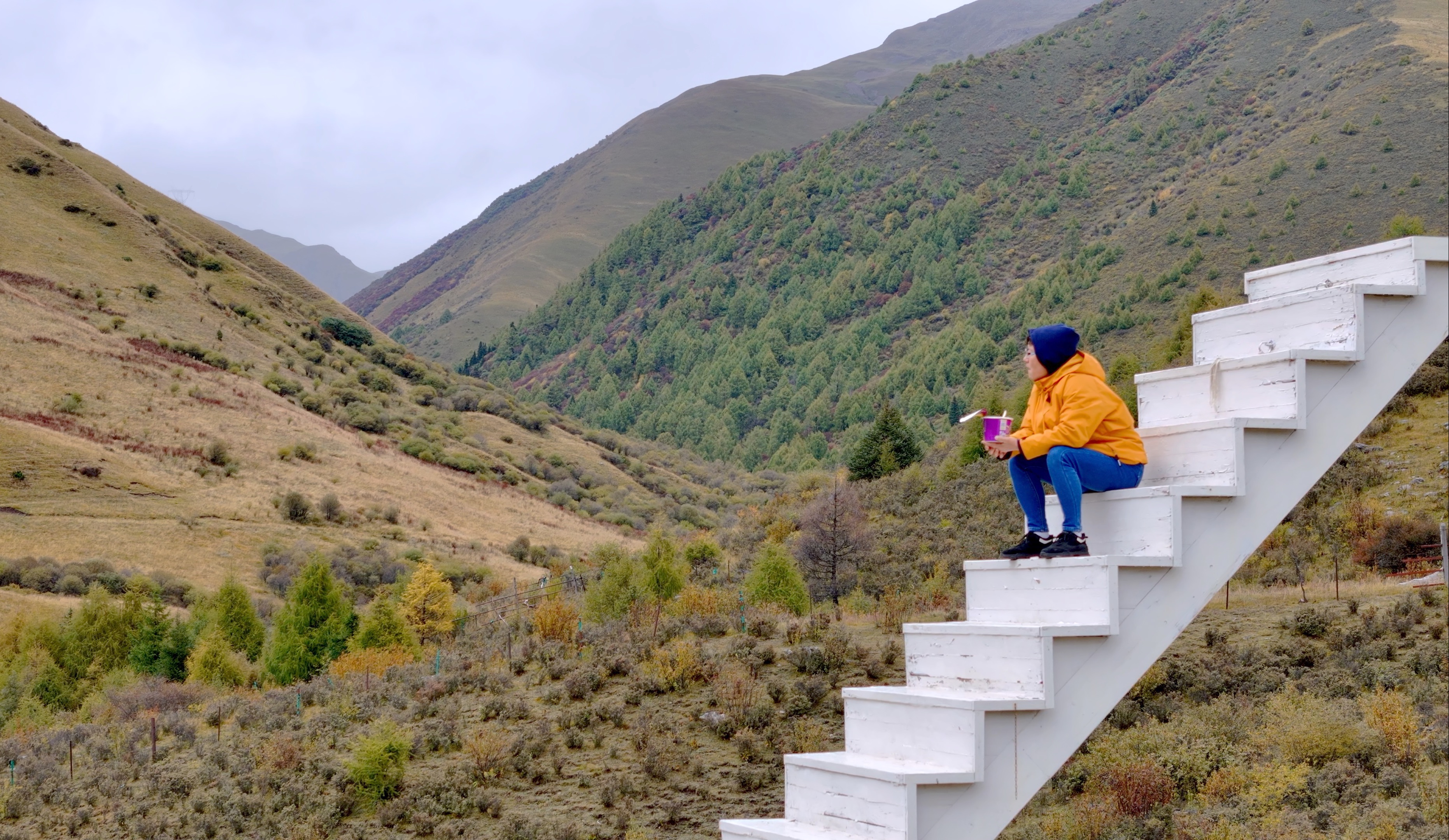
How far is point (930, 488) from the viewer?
27.2 meters

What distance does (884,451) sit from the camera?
3412 centimetres

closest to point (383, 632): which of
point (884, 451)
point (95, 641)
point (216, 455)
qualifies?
point (95, 641)

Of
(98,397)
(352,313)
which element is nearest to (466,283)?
(352,313)

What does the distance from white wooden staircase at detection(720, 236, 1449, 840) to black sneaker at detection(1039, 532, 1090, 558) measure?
2.8 inches

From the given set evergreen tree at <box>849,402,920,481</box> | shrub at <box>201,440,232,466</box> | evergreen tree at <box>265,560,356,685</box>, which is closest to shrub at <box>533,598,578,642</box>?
evergreen tree at <box>265,560,356,685</box>

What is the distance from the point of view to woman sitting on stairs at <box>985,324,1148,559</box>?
4051 millimetres

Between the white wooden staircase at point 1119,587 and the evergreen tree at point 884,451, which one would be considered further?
the evergreen tree at point 884,451

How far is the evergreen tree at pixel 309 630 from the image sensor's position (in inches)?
755

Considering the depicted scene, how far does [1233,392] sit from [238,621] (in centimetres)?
2277

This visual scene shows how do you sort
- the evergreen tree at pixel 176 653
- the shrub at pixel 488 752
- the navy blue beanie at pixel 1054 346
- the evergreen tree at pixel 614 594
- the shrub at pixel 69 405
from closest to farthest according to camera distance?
1. the navy blue beanie at pixel 1054 346
2. the shrub at pixel 488 752
3. the evergreen tree at pixel 614 594
4. the evergreen tree at pixel 176 653
5. the shrub at pixel 69 405

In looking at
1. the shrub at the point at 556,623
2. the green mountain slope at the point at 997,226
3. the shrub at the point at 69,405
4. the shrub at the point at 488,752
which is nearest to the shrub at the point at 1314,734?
the shrub at the point at 488,752

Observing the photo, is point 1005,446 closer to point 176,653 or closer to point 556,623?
point 556,623

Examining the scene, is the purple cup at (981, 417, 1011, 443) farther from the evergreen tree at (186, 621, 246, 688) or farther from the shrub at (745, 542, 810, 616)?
the evergreen tree at (186, 621, 246, 688)

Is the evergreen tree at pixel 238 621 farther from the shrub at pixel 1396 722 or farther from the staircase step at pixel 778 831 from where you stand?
the staircase step at pixel 778 831
